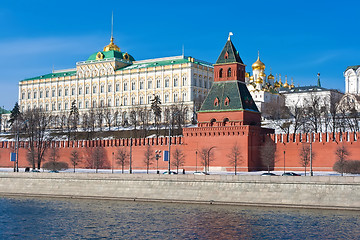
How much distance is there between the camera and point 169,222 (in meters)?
29.5

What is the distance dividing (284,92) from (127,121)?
31.5m

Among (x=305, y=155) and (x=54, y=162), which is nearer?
(x=305, y=155)

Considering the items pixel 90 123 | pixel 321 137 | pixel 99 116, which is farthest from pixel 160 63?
pixel 321 137

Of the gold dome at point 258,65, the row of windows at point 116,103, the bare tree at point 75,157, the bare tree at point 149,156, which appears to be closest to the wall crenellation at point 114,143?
the bare tree at point 149,156

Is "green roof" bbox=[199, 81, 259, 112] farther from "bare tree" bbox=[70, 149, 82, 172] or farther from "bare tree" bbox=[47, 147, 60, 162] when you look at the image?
"bare tree" bbox=[47, 147, 60, 162]

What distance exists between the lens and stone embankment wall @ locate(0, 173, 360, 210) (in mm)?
32281

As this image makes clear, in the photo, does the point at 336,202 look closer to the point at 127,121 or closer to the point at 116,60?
the point at 127,121

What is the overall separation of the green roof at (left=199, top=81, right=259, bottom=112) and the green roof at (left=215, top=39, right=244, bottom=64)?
1694 millimetres

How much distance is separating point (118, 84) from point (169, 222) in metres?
66.3

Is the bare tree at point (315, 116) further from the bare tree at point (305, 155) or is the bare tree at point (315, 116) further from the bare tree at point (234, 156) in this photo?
the bare tree at point (234, 156)

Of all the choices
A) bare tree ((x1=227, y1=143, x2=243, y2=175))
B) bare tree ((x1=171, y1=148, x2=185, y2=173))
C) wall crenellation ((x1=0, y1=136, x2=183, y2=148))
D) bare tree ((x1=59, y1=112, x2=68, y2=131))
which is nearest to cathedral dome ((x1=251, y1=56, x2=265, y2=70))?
bare tree ((x1=59, y1=112, x2=68, y2=131))

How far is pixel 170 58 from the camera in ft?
301

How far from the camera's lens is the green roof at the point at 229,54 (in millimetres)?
48328

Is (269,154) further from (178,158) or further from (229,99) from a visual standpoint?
(178,158)
